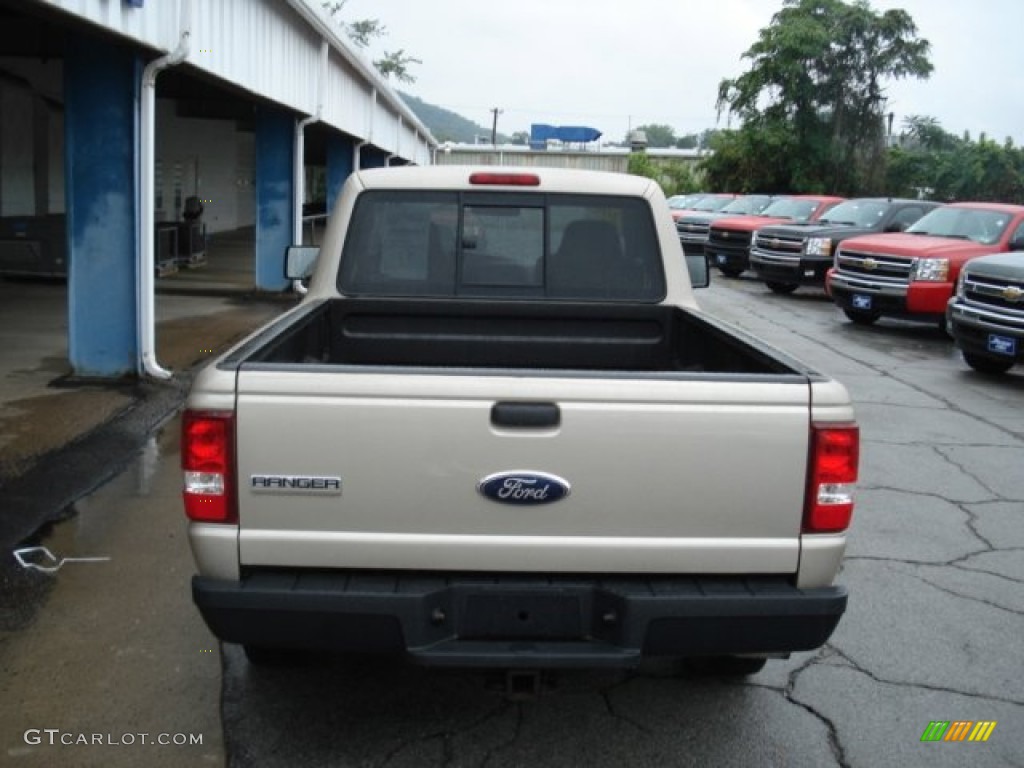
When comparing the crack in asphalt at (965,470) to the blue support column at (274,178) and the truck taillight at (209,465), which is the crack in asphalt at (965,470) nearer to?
the truck taillight at (209,465)

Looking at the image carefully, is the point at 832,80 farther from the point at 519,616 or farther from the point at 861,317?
the point at 519,616

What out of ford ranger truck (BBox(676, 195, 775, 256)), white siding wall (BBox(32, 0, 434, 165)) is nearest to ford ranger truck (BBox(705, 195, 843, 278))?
ford ranger truck (BBox(676, 195, 775, 256))

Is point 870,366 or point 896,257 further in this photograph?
point 896,257

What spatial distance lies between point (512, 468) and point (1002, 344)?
9.60 meters

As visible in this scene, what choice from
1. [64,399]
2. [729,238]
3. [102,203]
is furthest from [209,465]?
[729,238]

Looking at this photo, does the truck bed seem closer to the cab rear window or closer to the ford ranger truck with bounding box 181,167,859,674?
the cab rear window

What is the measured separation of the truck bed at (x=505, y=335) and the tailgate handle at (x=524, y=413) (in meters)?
1.82

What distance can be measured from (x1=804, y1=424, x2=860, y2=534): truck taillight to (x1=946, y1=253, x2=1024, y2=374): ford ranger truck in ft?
28.9

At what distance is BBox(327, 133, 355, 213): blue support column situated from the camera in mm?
22812

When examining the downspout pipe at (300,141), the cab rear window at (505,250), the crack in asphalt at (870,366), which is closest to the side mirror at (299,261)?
the cab rear window at (505,250)

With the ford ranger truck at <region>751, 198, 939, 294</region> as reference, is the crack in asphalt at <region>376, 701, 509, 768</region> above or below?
below

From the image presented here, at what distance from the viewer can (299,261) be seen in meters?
5.60

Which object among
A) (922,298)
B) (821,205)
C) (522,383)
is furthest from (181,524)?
(821,205)

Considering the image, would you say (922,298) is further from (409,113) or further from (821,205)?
(409,113)
